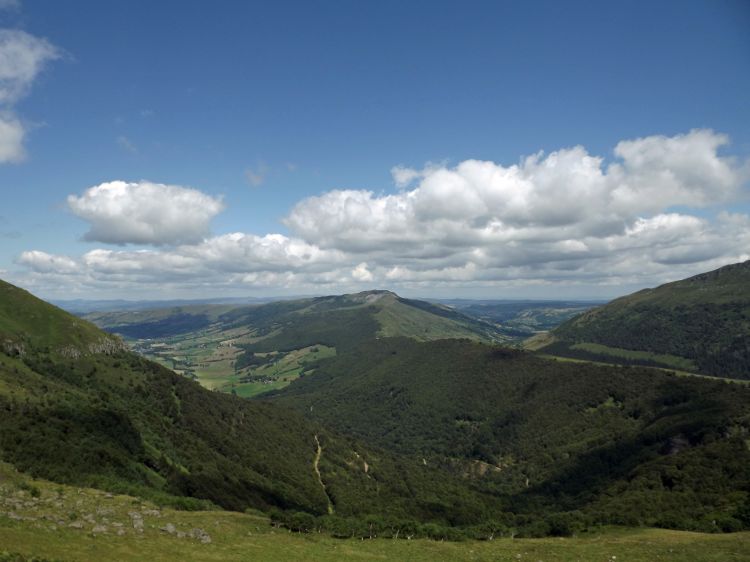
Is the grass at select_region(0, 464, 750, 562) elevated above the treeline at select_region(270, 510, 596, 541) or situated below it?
above

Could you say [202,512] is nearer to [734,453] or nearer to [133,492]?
[133,492]

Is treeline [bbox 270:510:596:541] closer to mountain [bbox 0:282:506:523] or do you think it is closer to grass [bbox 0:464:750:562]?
grass [bbox 0:464:750:562]

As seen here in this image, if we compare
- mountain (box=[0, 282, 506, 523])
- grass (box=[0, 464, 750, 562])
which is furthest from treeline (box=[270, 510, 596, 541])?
mountain (box=[0, 282, 506, 523])

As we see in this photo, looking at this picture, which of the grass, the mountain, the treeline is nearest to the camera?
the grass

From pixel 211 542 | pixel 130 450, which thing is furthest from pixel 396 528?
pixel 130 450

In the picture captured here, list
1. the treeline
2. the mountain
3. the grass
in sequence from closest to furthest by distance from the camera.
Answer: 1. the grass
2. the treeline
3. the mountain

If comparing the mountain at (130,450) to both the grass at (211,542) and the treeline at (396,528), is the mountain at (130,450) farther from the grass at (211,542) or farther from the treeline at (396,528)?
the treeline at (396,528)

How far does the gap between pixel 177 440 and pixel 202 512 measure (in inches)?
3940

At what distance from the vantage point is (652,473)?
177500 mm

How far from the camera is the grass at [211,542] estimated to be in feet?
153

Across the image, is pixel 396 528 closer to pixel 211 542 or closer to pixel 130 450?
pixel 211 542

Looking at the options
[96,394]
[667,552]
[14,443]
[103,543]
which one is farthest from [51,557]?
[96,394]

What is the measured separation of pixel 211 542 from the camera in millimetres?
58781

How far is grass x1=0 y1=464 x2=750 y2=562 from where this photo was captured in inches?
1833
